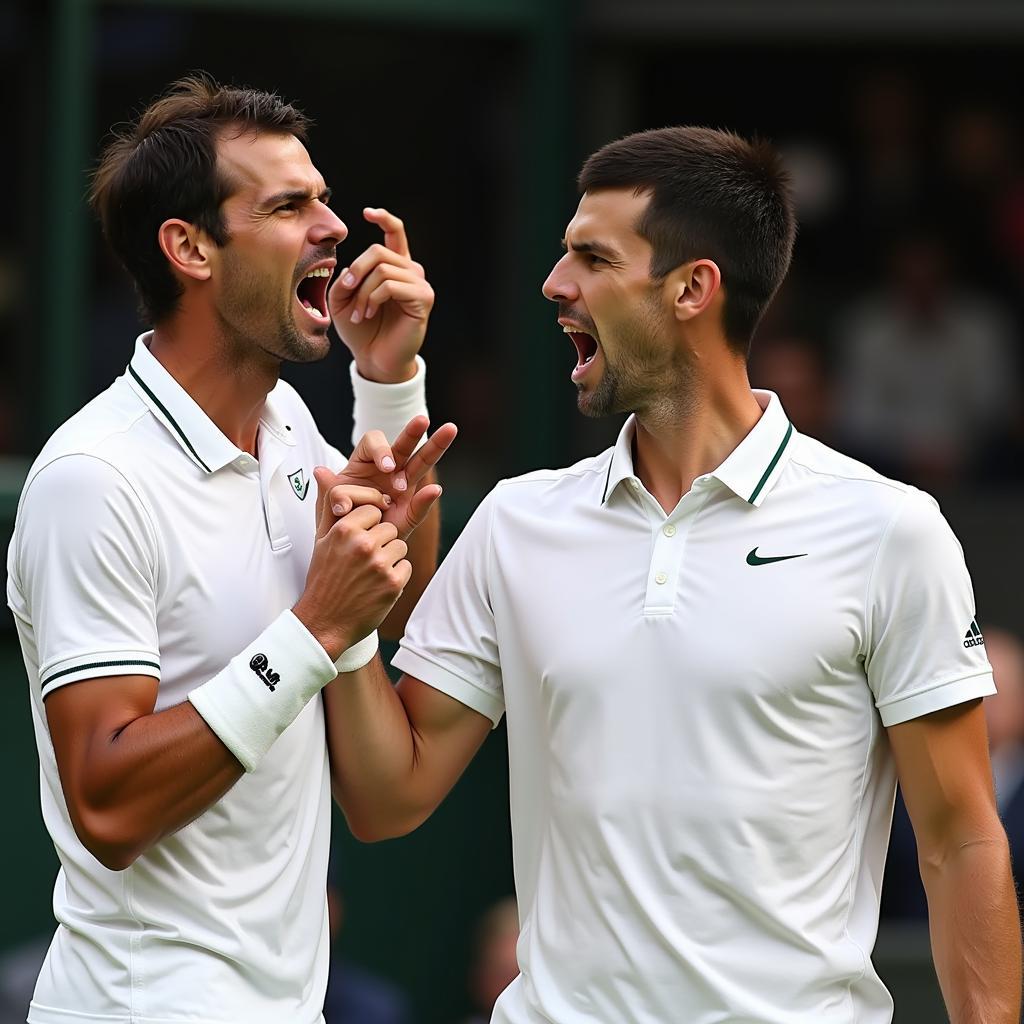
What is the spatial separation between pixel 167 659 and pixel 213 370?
495 millimetres

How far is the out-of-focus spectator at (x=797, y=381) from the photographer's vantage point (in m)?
7.06

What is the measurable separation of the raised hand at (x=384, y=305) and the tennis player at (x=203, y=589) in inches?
0.7

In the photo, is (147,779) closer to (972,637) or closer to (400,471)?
(400,471)

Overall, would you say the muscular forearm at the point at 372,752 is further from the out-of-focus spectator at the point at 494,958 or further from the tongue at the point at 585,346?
the out-of-focus spectator at the point at 494,958

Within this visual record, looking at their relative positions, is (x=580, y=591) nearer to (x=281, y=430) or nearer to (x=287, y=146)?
(x=281, y=430)

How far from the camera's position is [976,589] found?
23.7 ft

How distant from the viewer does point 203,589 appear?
3.07 meters

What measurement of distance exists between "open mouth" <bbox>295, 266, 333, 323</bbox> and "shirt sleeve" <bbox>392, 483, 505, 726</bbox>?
1.44 feet

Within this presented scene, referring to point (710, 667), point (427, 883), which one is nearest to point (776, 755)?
point (710, 667)

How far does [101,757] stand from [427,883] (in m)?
4.15

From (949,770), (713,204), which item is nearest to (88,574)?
(713,204)

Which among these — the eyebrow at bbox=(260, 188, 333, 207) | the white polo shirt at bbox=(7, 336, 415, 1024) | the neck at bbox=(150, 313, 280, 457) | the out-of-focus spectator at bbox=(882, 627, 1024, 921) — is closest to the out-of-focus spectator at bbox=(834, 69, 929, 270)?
the out-of-focus spectator at bbox=(882, 627, 1024, 921)

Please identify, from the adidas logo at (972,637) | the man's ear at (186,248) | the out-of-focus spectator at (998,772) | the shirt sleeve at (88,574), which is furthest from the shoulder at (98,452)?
the out-of-focus spectator at (998,772)

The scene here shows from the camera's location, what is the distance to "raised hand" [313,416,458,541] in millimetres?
3176
